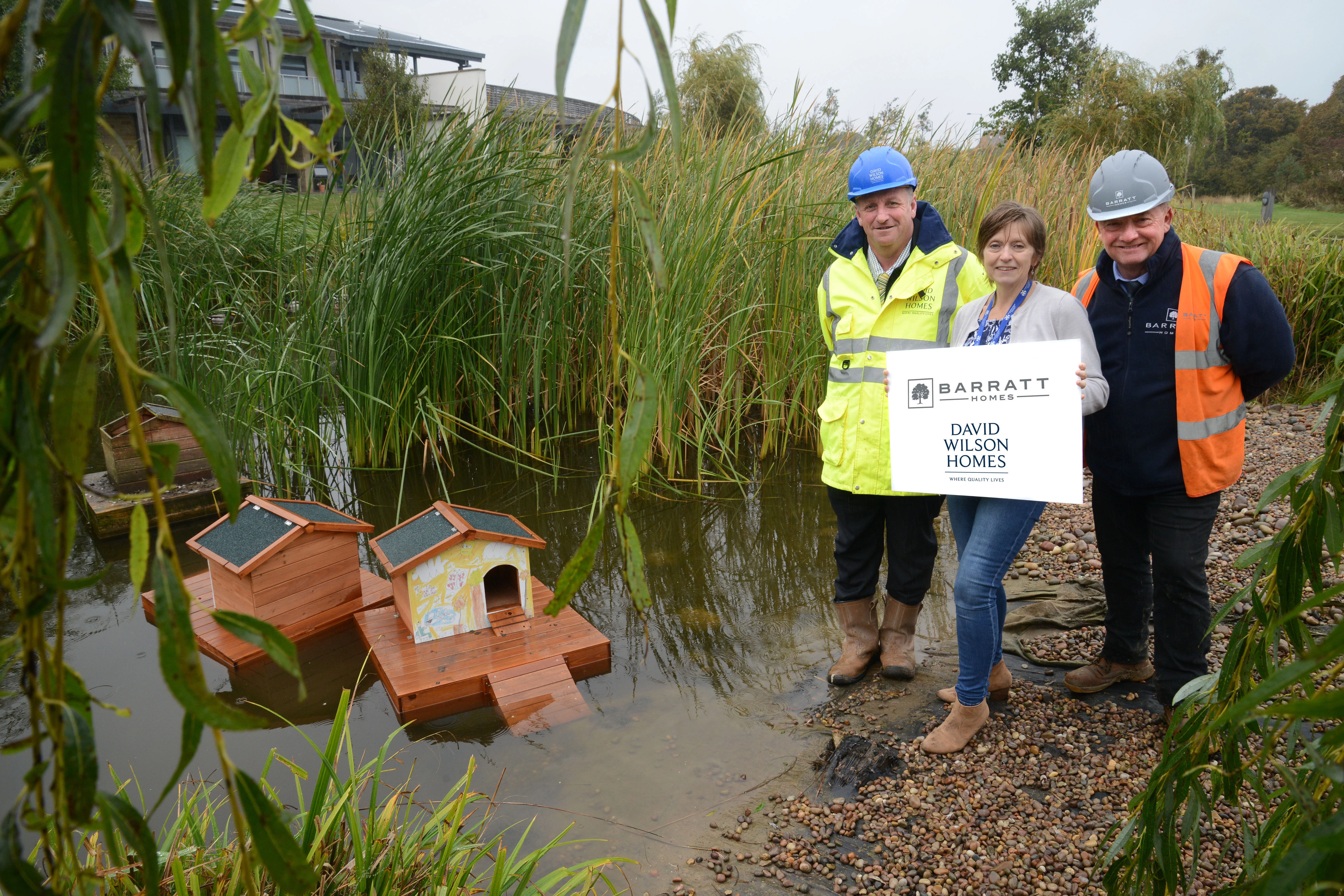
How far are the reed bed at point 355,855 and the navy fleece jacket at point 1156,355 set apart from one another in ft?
6.34

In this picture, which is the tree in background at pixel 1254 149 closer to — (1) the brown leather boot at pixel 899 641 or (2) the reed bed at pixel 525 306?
(2) the reed bed at pixel 525 306

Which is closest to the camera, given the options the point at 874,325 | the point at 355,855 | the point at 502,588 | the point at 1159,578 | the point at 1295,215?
the point at 355,855

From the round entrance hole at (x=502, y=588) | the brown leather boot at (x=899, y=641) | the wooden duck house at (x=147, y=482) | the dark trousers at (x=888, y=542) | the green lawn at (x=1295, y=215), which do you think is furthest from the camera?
the green lawn at (x=1295, y=215)

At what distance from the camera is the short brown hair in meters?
2.35

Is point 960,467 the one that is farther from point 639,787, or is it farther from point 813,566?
point 813,566

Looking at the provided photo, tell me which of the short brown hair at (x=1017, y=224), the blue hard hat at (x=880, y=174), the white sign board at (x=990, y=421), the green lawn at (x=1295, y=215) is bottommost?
the white sign board at (x=990, y=421)

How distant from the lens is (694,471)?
209 inches

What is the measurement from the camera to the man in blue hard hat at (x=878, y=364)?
2.68m

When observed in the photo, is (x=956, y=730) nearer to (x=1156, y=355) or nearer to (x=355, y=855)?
(x=1156, y=355)

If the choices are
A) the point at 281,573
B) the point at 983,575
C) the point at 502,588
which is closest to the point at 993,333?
the point at 983,575

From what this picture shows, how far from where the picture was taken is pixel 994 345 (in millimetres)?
2387

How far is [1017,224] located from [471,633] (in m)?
2.34

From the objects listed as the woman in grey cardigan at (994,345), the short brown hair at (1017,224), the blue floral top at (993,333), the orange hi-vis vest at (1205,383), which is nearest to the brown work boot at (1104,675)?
the woman in grey cardigan at (994,345)

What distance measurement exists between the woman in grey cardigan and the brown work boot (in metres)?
0.48
